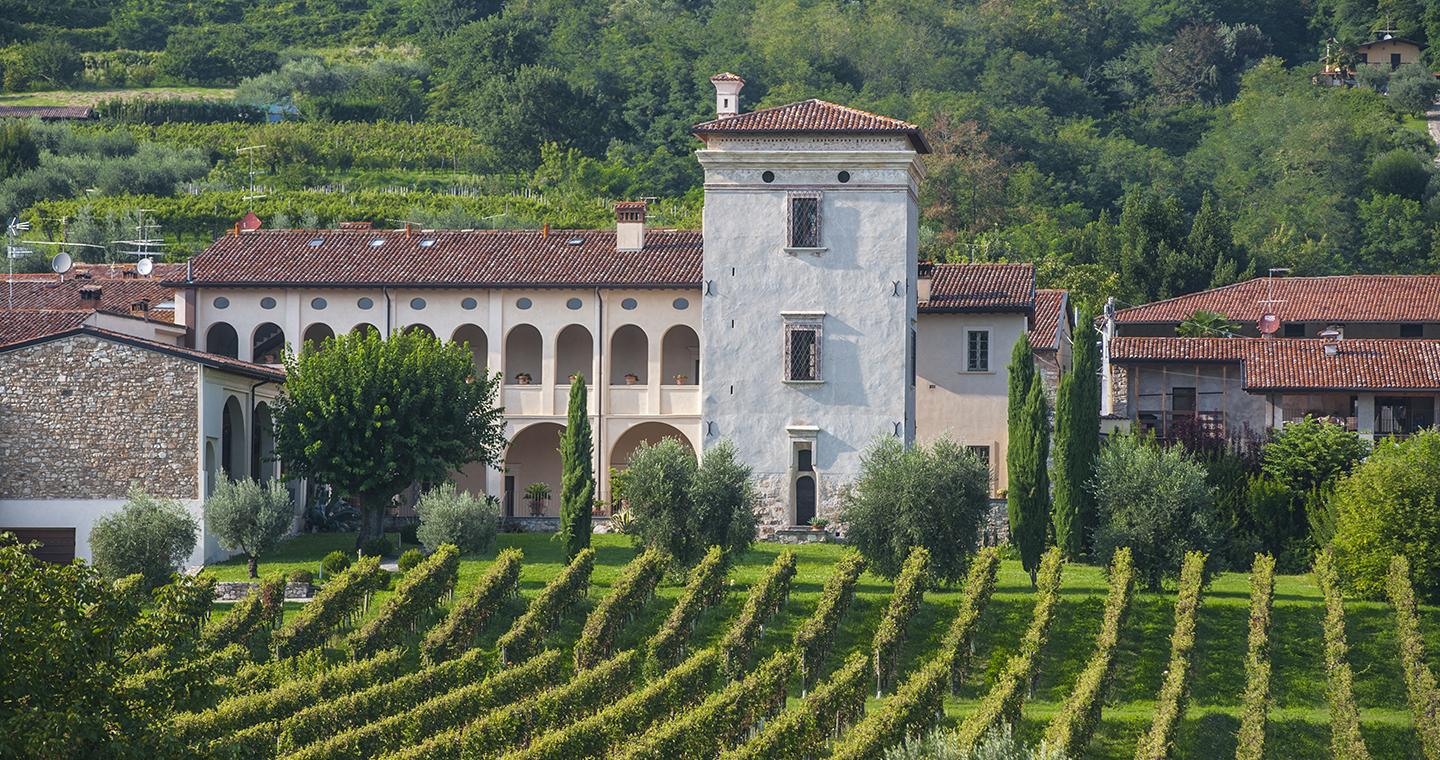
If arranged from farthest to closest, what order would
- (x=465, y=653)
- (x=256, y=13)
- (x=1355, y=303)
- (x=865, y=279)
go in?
(x=256, y=13) < (x=1355, y=303) < (x=865, y=279) < (x=465, y=653)

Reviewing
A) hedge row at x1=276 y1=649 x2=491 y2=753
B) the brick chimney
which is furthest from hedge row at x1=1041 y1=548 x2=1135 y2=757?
the brick chimney

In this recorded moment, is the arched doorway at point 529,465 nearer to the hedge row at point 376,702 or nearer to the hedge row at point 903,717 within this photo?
the hedge row at point 376,702

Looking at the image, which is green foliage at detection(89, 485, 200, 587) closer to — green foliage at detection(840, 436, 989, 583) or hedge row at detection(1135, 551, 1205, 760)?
green foliage at detection(840, 436, 989, 583)

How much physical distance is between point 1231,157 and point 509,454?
56.6 m

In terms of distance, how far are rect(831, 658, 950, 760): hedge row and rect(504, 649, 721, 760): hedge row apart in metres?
2.66

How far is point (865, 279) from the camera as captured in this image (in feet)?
168

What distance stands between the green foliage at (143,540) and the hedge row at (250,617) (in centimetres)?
360

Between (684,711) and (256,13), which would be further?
(256,13)

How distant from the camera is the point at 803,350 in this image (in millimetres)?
51219

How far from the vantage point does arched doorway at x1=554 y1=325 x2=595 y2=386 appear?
184 feet

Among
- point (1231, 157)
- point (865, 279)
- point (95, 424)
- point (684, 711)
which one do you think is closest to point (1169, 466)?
point (865, 279)

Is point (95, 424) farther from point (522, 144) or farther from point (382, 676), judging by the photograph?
point (522, 144)

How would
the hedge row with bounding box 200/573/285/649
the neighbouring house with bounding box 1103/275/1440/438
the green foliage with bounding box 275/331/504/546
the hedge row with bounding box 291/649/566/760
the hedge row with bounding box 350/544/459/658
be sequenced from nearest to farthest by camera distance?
the hedge row with bounding box 291/649/566/760 → the hedge row with bounding box 200/573/285/649 → the hedge row with bounding box 350/544/459/658 → the green foliage with bounding box 275/331/504/546 → the neighbouring house with bounding box 1103/275/1440/438

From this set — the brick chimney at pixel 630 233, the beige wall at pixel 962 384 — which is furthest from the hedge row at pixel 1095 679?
the brick chimney at pixel 630 233
